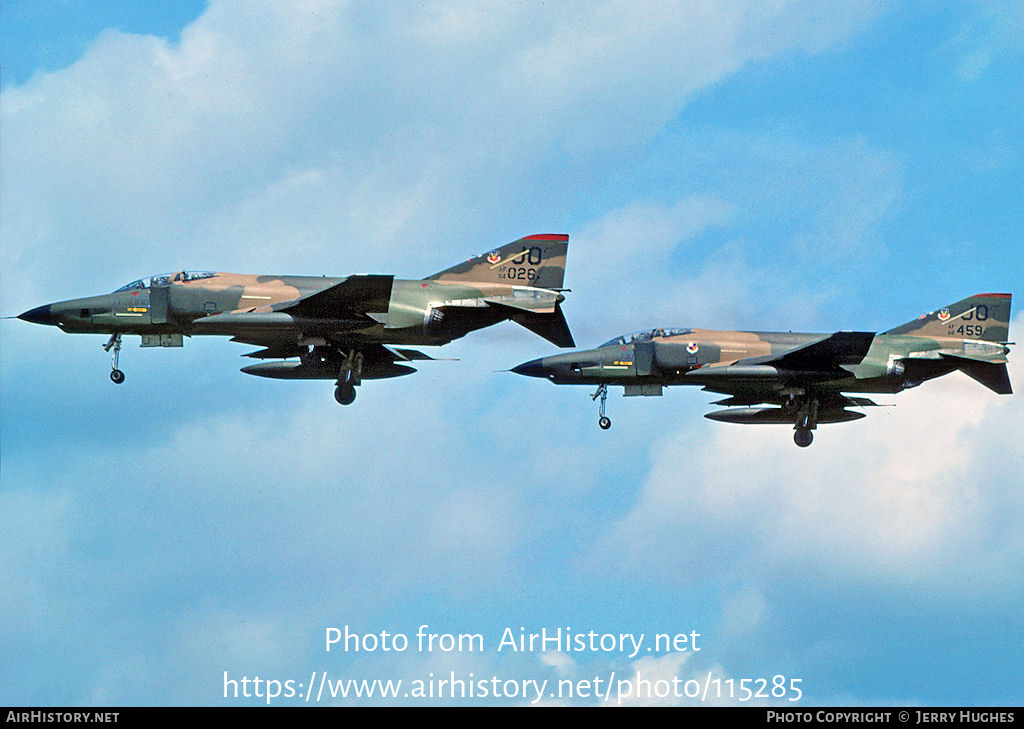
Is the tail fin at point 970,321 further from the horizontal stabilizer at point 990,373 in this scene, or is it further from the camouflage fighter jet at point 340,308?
the camouflage fighter jet at point 340,308

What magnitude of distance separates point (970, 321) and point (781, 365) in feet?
26.8

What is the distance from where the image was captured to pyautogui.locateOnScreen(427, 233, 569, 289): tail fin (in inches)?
2159

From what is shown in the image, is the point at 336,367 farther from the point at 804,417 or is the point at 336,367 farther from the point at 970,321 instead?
the point at 970,321

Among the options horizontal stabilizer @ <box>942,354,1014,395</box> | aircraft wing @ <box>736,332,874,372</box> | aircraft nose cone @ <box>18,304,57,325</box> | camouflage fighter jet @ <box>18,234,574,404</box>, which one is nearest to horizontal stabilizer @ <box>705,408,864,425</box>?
aircraft wing @ <box>736,332,874,372</box>

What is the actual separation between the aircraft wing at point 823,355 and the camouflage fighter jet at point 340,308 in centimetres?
831

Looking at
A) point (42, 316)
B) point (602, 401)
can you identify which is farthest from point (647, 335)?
point (42, 316)

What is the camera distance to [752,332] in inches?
2346

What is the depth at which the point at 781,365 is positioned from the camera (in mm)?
58250

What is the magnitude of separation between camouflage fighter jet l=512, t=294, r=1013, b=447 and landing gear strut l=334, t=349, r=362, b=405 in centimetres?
664

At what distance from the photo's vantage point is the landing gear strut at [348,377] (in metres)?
54.6

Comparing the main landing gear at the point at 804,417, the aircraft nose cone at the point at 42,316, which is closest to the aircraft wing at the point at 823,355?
the main landing gear at the point at 804,417

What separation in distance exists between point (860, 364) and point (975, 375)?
15.6ft
